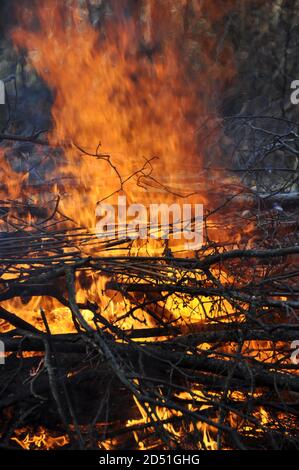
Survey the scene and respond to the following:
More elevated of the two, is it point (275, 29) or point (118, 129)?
point (275, 29)

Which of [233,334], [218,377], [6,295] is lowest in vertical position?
[218,377]

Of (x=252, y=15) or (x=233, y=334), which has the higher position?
(x=252, y=15)

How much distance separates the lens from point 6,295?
2.91 m

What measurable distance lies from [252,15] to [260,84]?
1.34m

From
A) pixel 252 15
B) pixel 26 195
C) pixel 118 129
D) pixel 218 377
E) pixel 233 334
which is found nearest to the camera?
pixel 218 377
